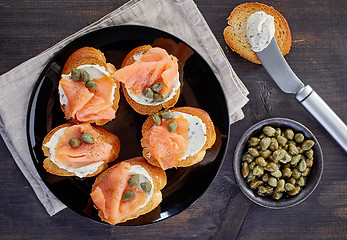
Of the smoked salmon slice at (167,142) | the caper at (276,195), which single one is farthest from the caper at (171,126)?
→ the caper at (276,195)

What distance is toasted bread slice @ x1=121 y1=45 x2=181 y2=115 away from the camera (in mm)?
1931

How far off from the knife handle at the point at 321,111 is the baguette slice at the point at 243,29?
32 cm

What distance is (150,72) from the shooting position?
1.84 m

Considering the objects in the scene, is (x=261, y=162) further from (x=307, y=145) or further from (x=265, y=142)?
(x=307, y=145)

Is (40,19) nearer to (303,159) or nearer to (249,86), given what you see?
(249,86)

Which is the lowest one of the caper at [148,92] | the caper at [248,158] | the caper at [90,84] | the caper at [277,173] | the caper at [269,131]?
the caper at [277,173]

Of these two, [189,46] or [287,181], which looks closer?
[189,46]

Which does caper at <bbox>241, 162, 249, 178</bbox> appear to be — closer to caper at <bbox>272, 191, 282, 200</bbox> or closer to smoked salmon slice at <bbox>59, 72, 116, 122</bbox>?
caper at <bbox>272, 191, 282, 200</bbox>

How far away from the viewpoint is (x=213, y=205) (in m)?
2.23

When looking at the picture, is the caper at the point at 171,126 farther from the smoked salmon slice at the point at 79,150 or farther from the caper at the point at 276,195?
the caper at the point at 276,195

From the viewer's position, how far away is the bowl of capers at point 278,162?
6.75ft

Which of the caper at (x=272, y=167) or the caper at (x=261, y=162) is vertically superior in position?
the caper at (x=261, y=162)

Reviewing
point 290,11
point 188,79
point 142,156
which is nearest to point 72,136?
point 142,156

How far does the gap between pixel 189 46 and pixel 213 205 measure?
3.39 ft
